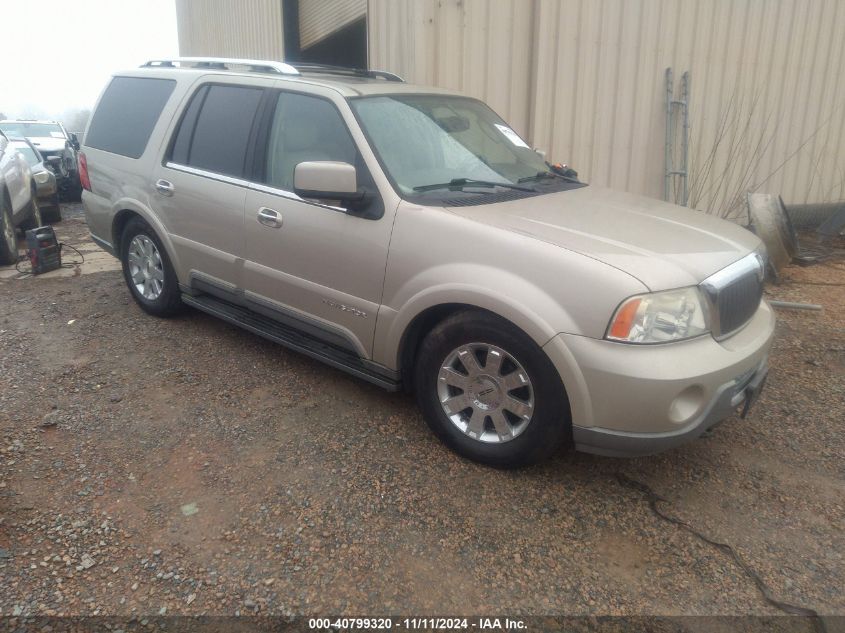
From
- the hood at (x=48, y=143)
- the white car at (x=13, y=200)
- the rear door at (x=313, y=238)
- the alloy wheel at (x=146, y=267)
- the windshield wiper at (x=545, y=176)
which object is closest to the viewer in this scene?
the rear door at (x=313, y=238)

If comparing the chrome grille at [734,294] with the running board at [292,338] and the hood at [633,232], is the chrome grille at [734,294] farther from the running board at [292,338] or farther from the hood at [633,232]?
the running board at [292,338]

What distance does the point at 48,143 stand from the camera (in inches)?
567

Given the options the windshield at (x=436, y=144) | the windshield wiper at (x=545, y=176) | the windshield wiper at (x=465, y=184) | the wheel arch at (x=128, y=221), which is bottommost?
the wheel arch at (x=128, y=221)

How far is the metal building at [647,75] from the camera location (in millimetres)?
6531

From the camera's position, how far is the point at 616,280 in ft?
9.02

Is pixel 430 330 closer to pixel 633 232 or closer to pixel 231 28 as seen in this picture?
pixel 633 232

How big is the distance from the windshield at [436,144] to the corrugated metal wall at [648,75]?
2.23 metres

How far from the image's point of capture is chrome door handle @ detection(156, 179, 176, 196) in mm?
4586

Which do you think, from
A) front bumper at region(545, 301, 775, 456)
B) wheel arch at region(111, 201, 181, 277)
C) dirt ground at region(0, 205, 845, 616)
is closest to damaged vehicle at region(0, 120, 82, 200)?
wheel arch at region(111, 201, 181, 277)

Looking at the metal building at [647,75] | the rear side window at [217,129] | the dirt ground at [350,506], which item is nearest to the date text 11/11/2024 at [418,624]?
the dirt ground at [350,506]

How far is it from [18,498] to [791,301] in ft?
19.5

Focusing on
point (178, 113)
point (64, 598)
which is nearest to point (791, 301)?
point (178, 113)

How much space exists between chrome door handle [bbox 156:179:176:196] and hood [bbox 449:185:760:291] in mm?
2299

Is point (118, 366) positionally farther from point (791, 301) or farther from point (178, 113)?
point (791, 301)
